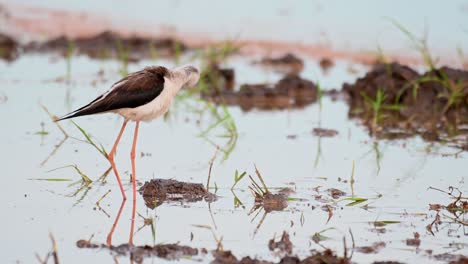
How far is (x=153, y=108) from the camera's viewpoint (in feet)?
26.1

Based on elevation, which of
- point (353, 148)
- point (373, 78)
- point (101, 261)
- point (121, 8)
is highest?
point (121, 8)

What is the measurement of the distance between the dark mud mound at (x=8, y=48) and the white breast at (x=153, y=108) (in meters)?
5.81

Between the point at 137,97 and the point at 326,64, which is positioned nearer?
the point at 137,97

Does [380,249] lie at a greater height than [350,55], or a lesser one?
lesser

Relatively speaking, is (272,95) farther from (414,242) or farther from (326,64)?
(414,242)

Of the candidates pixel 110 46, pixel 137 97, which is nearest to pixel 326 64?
pixel 110 46

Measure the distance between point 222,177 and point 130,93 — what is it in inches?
43.3

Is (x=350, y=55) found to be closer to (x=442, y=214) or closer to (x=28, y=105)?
(x=28, y=105)

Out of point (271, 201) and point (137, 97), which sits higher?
point (137, 97)

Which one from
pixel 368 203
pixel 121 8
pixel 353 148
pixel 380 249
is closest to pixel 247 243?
pixel 380 249

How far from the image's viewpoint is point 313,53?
14.2m

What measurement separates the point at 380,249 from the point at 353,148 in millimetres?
3129

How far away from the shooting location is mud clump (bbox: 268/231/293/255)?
6449mm

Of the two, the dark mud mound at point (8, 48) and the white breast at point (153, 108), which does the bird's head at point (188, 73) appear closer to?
the white breast at point (153, 108)
